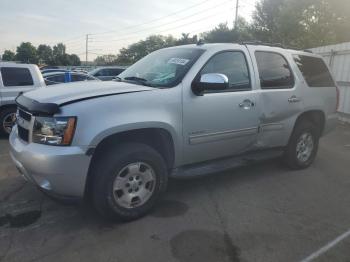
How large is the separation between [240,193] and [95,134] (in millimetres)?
2275

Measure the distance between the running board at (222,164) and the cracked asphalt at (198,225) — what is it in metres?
0.38

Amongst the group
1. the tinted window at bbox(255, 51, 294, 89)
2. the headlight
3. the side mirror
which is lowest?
the headlight

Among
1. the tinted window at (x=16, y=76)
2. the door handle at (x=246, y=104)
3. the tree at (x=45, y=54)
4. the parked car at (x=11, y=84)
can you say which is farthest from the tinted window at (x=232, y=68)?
the tree at (x=45, y=54)

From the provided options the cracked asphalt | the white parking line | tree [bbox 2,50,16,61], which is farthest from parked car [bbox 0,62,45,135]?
tree [bbox 2,50,16,61]

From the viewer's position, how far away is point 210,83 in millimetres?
3949

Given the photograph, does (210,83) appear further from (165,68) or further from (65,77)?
(65,77)

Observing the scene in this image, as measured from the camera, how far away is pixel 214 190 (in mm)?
4797

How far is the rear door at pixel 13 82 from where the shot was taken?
7936 millimetres

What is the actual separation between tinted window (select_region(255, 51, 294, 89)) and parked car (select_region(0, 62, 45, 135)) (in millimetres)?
5452

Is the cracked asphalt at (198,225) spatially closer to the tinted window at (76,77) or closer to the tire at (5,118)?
the tire at (5,118)

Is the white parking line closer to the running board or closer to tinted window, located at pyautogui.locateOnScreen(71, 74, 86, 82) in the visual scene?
the running board

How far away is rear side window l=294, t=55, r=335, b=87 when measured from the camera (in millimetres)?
5587

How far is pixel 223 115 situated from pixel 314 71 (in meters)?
2.38

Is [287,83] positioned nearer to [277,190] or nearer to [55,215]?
[277,190]
